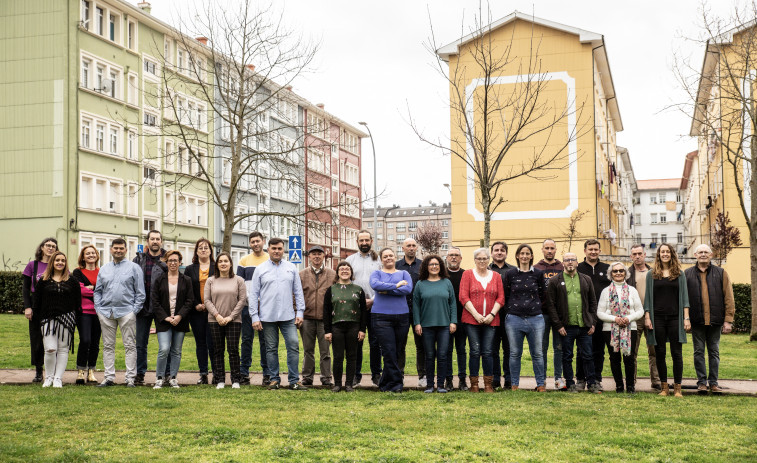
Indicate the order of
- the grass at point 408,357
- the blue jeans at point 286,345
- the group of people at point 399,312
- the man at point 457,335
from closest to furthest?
the group of people at point 399,312, the blue jeans at point 286,345, the man at point 457,335, the grass at point 408,357

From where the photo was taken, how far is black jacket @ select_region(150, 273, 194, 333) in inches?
495

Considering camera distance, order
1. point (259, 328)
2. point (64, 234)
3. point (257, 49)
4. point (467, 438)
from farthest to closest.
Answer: point (64, 234), point (257, 49), point (259, 328), point (467, 438)

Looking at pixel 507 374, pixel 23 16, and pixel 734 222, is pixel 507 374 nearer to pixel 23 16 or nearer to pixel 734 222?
pixel 734 222

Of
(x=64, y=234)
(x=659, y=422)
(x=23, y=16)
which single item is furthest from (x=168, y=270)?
(x=23, y=16)

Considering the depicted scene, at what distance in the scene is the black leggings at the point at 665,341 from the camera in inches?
483

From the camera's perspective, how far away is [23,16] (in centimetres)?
4384

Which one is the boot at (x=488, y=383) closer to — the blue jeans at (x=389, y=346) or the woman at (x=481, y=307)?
the woman at (x=481, y=307)

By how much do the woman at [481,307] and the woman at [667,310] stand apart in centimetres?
220

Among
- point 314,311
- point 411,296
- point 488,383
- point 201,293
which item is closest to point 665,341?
point 488,383

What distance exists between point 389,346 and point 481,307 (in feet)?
4.70

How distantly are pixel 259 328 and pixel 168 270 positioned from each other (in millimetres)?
1666

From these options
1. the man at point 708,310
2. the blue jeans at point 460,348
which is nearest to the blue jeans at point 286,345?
the blue jeans at point 460,348

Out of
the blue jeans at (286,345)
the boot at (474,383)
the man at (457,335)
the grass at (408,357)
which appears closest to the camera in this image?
the boot at (474,383)

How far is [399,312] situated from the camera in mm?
12469
